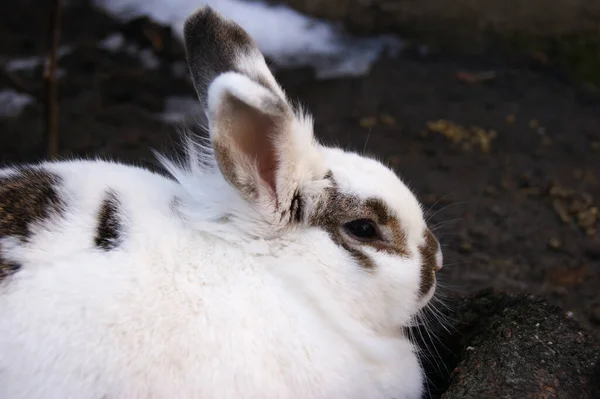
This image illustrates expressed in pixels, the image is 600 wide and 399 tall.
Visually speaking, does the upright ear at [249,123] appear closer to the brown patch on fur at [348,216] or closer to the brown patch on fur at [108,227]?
the brown patch on fur at [348,216]

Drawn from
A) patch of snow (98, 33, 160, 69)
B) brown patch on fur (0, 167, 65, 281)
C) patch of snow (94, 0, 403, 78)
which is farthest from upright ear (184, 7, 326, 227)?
patch of snow (94, 0, 403, 78)

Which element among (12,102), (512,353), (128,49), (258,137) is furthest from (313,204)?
(128,49)

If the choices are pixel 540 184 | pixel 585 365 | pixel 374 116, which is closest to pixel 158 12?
pixel 374 116

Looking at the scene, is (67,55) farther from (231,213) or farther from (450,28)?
(231,213)

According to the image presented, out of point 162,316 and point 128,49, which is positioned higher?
point 162,316

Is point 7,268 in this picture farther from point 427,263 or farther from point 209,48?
point 427,263

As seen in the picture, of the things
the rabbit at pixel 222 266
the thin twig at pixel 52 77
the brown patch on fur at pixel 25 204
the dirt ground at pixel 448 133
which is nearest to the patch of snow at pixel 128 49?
the dirt ground at pixel 448 133

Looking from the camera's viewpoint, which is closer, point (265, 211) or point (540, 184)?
point (265, 211)

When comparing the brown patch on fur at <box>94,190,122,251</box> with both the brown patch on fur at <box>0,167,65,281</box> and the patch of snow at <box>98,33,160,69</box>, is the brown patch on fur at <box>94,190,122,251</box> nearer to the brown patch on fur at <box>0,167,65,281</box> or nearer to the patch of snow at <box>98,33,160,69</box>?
the brown patch on fur at <box>0,167,65,281</box>
